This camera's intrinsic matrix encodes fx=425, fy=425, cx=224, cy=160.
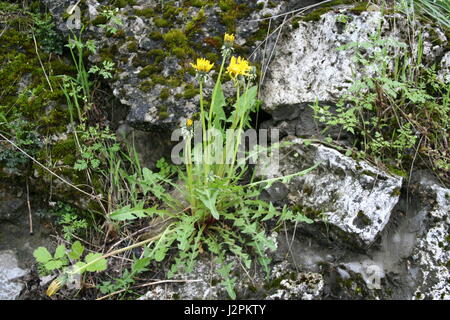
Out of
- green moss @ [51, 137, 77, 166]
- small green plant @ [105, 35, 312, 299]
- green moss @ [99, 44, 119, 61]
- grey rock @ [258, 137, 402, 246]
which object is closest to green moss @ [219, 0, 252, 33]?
small green plant @ [105, 35, 312, 299]

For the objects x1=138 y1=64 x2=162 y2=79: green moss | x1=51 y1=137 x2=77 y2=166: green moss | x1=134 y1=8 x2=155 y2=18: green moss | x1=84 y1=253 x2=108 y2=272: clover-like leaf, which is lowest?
x1=84 y1=253 x2=108 y2=272: clover-like leaf

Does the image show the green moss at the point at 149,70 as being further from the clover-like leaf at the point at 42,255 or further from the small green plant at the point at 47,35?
the clover-like leaf at the point at 42,255

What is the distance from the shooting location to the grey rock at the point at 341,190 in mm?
2225

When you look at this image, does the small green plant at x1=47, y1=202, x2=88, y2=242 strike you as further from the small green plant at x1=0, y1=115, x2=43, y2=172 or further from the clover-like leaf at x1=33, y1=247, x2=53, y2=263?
the small green plant at x1=0, y1=115, x2=43, y2=172

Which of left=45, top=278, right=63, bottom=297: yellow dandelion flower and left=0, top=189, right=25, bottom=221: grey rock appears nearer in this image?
left=45, top=278, right=63, bottom=297: yellow dandelion flower

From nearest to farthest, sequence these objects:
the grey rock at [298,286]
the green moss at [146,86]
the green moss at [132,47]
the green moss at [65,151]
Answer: the grey rock at [298,286] < the green moss at [65,151] < the green moss at [146,86] < the green moss at [132,47]

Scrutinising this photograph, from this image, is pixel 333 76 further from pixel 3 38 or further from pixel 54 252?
pixel 3 38

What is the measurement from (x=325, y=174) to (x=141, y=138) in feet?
3.85

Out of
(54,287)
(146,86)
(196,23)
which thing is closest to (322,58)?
(196,23)

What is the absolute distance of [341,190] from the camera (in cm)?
233

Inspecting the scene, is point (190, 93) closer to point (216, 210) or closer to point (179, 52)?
point (179, 52)

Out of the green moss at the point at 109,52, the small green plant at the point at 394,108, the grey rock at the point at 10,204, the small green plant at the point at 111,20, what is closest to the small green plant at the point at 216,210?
the small green plant at the point at 394,108

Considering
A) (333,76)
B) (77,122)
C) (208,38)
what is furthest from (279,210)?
(77,122)

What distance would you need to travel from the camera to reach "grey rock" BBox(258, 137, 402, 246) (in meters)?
2.22
